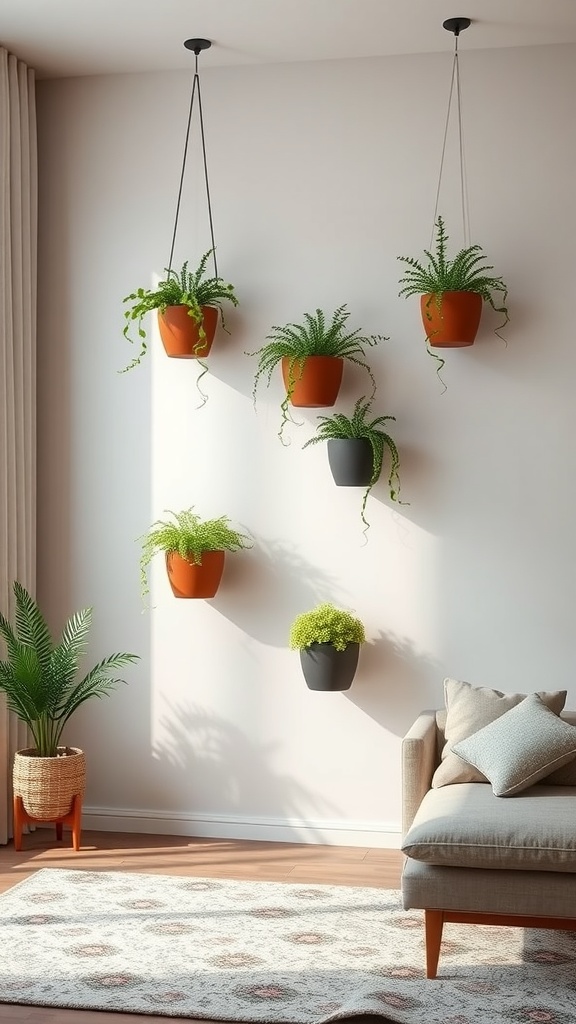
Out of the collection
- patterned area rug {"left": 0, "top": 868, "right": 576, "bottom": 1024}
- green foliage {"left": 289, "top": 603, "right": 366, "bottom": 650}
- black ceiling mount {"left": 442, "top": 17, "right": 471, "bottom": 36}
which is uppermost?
black ceiling mount {"left": 442, "top": 17, "right": 471, "bottom": 36}

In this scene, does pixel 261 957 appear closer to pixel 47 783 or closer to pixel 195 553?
pixel 47 783

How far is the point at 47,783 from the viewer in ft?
14.4

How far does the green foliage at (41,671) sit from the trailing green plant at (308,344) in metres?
1.19

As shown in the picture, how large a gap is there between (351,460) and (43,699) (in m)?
1.50

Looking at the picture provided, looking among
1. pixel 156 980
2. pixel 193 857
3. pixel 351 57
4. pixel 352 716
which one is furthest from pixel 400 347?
pixel 156 980

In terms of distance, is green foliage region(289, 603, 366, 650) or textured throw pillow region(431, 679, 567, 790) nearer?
textured throw pillow region(431, 679, 567, 790)

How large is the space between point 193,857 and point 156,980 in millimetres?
1256

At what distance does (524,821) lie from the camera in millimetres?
3201

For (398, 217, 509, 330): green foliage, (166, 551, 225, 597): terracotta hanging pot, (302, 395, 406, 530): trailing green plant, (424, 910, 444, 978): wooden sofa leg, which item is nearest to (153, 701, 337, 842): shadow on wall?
(166, 551, 225, 597): terracotta hanging pot

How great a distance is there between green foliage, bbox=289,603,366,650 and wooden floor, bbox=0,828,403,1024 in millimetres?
812

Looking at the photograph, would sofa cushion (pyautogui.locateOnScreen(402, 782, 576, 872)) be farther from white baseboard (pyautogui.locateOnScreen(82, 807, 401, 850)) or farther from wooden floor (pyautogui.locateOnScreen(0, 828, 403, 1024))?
white baseboard (pyautogui.locateOnScreen(82, 807, 401, 850))

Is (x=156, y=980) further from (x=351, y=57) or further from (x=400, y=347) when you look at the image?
(x=351, y=57)

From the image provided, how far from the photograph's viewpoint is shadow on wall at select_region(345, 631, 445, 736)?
15.0ft

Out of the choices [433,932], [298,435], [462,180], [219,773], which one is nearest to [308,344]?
[298,435]
